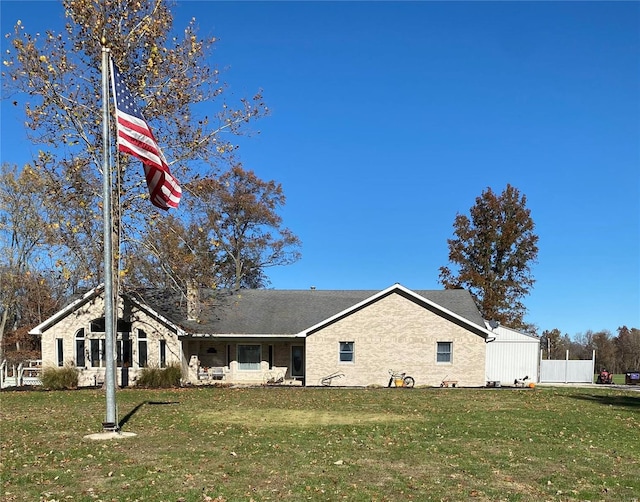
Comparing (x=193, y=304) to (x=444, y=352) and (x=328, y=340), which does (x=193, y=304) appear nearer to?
(x=328, y=340)

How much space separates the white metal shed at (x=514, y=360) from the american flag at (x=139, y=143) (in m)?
25.1

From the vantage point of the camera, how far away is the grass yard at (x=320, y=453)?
6844 mm

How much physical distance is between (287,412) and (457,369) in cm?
1346

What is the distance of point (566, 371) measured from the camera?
108ft

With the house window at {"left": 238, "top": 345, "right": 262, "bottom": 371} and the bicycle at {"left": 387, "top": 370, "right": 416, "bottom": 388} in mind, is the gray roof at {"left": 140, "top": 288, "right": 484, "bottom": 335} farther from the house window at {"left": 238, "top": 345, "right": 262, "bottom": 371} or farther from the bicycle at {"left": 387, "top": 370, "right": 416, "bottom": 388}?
the bicycle at {"left": 387, "top": 370, "right": 416, "bottom": 388}

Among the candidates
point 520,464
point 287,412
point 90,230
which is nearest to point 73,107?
point 90,230

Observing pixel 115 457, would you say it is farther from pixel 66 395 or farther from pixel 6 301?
pixel 6 301

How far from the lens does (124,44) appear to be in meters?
21.8

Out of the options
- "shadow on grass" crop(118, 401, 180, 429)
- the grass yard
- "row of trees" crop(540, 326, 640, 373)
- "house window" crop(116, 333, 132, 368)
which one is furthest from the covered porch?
"row of trees" crop(540, 326, 640, 373)

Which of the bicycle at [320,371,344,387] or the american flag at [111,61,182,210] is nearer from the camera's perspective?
the american flag at [111,61,182,210]

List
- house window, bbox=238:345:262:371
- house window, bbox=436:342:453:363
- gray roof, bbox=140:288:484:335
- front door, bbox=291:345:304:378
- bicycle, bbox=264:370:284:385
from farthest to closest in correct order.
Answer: front door, bbox=291:345:304:378, house window, bbox=238:345:262:371, gray roof, bbox=140:288:484:335, bicycle, bbox=264:370:284:385, house window, bbox=436:342:453:363

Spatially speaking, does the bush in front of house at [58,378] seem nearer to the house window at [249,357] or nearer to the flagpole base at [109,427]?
the house window at [249,357]

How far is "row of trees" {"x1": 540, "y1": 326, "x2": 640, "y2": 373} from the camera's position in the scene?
5347cm

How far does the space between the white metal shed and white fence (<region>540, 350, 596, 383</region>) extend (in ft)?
4.26
